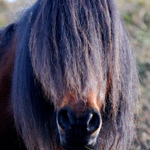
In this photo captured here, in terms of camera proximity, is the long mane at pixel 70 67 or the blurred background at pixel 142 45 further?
the blurred background at pixel 142 45

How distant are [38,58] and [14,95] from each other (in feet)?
1.34

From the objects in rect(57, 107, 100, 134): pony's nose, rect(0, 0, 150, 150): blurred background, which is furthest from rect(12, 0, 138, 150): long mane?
rect(0, 0, 150, 150): blurred background

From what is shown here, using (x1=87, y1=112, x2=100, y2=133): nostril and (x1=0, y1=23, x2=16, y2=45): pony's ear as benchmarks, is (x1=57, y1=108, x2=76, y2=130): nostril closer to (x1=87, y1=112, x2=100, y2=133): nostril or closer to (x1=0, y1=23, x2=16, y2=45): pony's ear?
(x1=87, y1=112, x2=100, y2=133): nostril

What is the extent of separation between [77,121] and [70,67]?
1.09 ft

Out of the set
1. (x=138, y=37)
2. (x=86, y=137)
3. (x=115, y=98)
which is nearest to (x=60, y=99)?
(x=86, y=137)

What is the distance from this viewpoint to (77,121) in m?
1.76

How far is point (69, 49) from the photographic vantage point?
1.92 meters

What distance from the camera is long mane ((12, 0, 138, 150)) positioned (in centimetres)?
193

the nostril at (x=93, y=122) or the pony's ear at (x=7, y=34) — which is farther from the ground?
the pony's ear at (x=7, y=34)

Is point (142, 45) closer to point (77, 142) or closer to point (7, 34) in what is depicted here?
point (7, 34)

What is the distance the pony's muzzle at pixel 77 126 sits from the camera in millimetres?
1763

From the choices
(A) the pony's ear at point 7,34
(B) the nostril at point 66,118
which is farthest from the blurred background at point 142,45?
(B) the nostril at point 66,118

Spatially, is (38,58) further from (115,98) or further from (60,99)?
(115,98)

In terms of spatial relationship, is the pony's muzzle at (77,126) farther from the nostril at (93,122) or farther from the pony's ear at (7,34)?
the pony's ear at (7,34)
